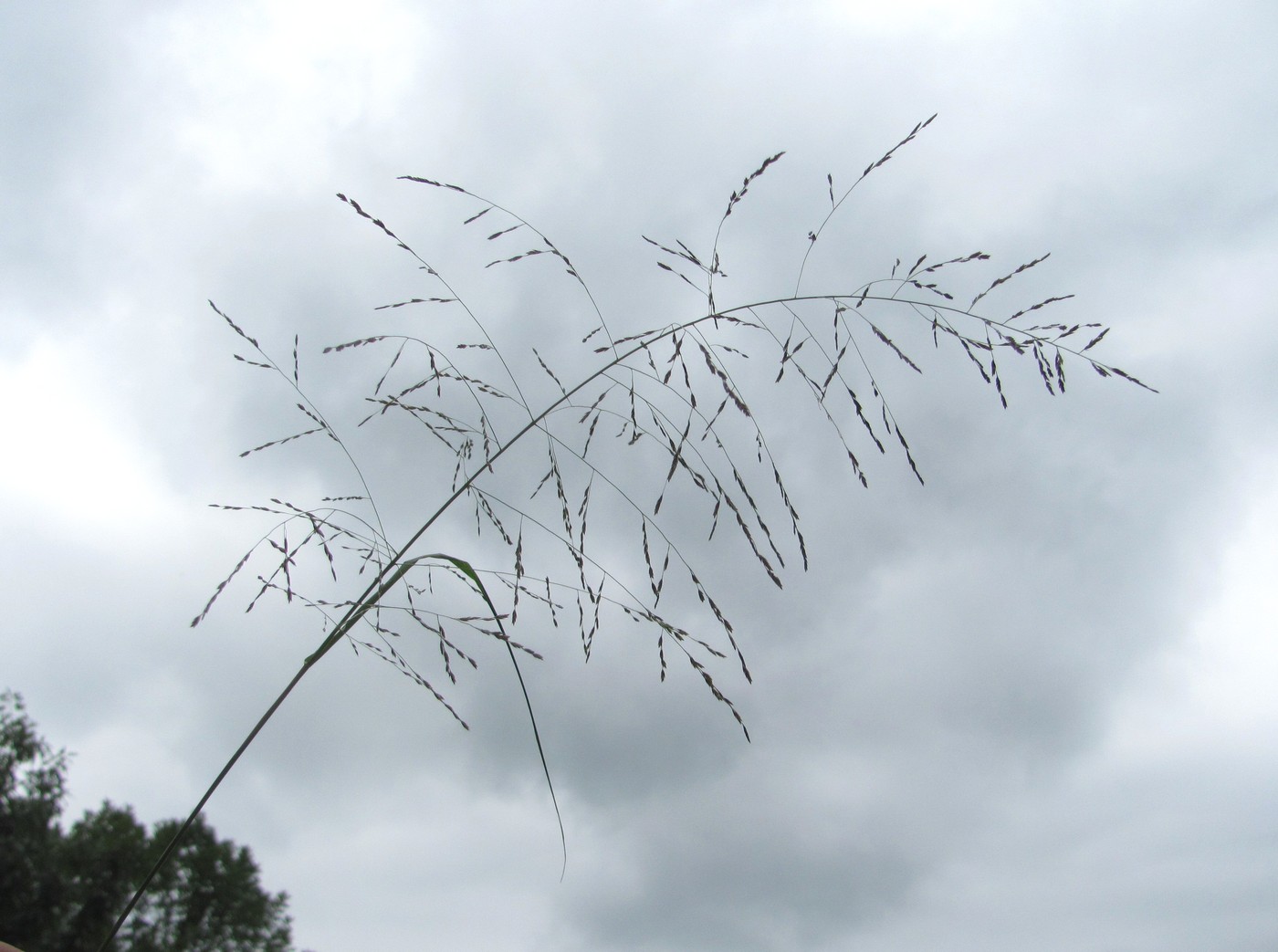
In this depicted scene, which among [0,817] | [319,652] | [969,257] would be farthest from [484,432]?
[0,817]

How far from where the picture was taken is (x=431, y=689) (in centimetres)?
109

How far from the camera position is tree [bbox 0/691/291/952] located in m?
21.4

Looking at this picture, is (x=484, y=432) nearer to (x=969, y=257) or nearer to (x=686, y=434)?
(x=686, y=434)

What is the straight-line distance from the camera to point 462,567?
0.97m

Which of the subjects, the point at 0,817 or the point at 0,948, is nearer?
the point at 0,948

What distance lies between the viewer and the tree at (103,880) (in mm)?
21391

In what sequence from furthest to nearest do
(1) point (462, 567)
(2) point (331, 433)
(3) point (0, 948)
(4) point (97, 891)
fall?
(4) point (97, 891) → (2) point (331, 433) → (1) point (462, 567) → (3) point (0, 948)

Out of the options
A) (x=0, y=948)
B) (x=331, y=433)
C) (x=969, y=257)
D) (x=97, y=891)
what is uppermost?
(x=97, y=891)

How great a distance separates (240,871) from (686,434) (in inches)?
1305

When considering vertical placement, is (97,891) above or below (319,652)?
above

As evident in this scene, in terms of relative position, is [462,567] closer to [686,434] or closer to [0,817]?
[686,434]

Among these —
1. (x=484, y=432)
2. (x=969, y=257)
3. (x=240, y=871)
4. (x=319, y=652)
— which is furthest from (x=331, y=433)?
(x=240, y=871)

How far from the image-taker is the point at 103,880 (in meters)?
24.7

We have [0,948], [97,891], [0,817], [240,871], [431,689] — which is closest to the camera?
[0,948]
